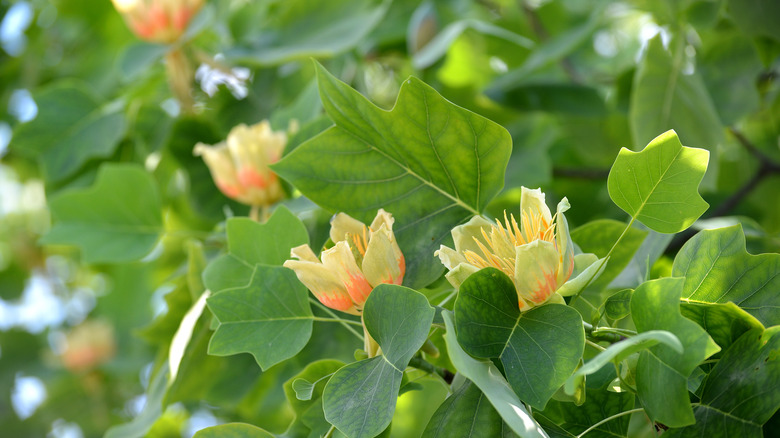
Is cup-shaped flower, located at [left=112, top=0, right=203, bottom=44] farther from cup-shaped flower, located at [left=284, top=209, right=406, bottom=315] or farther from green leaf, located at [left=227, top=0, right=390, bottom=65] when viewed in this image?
cup-shaped flower, located at [left=284, top=209, right=406, bottom=315]

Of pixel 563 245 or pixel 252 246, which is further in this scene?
pixel 252 246

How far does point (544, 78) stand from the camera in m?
1.48

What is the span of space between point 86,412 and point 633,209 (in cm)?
217

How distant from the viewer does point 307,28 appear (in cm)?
157

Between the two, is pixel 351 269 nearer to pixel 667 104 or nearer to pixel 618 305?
pixel 618 305

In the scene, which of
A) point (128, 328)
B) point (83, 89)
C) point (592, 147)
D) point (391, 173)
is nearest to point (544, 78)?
point (592, 147)

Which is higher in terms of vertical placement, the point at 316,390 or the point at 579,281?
the point at 579,281

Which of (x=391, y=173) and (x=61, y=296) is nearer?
(x=391, y=173)

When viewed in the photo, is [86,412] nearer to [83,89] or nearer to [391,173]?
[83,89]

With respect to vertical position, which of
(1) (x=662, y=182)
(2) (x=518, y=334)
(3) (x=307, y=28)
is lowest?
(3) (x=307, y=28)

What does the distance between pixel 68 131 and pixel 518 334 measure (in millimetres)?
1224

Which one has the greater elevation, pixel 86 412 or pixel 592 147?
pixel 592 147

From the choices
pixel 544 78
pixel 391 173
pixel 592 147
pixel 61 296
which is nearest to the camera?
pixel 391 173

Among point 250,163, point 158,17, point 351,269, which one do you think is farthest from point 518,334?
point 158,17
